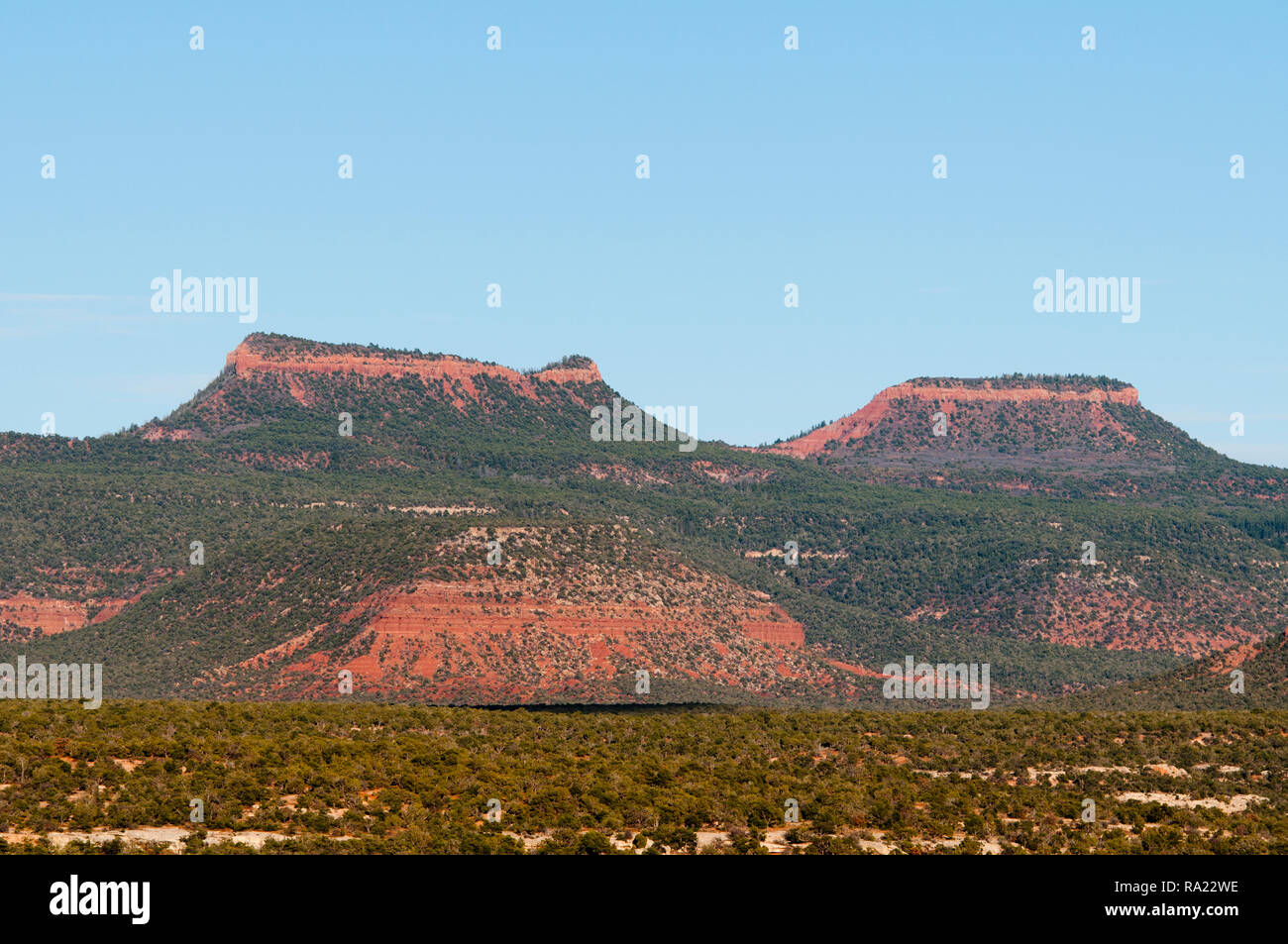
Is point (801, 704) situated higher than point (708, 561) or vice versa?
point (708, 561)

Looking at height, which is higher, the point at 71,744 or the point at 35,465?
the point at 35,465

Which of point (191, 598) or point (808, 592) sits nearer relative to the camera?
point (191, 598)

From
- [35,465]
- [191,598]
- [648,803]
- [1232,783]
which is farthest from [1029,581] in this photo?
[648,803]

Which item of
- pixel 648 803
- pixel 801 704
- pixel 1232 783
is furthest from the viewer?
pixel 801 704

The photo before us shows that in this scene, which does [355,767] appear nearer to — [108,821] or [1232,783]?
[108,821]

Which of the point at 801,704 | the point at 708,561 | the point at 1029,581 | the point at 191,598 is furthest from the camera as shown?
the point at 1029,581
